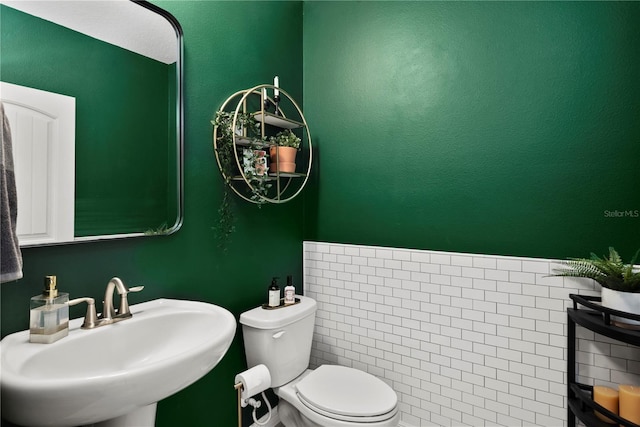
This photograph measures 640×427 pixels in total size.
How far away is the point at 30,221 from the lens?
1.00 m

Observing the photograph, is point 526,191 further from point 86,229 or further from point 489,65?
point 86,229

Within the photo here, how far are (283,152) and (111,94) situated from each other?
0.79 meters

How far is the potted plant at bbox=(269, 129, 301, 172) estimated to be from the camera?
175 cm

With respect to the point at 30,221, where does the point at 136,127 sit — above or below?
above

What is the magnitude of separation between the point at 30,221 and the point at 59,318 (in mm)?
304

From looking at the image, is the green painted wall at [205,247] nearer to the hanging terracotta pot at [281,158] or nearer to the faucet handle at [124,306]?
the faucet handle at [124,306]

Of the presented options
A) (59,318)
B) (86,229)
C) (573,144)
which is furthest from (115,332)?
(573,144)

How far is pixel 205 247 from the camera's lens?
1.52 metres

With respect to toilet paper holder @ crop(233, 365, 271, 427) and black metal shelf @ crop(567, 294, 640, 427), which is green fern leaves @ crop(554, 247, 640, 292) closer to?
black metal shelf @ crop(567, 294, 640, 427)

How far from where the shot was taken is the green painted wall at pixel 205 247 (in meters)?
1.11

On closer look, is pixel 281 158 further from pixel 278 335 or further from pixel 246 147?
pixel 278 335

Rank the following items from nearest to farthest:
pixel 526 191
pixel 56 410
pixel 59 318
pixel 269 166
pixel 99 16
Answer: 1. pixel 56 410
2. pixel 59 318
3. pixel 99 16
4. pixel 526 191
5. pixel 269 166

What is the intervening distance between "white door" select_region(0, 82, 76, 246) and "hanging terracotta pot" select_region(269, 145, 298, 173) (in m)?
0.87

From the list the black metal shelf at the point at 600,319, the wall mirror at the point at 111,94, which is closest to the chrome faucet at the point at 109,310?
the wall mirror at the point at 111,94
